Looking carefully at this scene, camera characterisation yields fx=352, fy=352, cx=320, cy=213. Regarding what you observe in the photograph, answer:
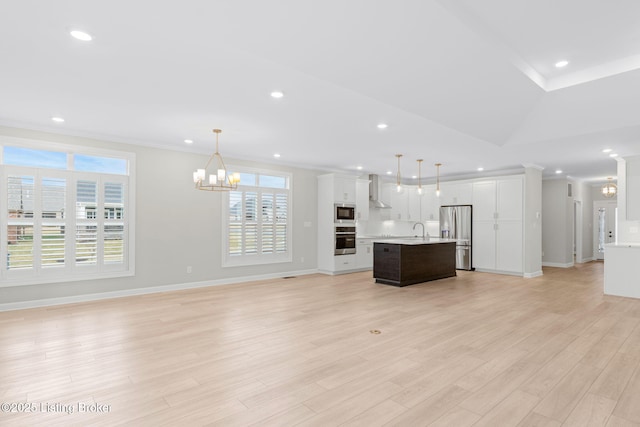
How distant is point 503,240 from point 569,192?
3.43 m

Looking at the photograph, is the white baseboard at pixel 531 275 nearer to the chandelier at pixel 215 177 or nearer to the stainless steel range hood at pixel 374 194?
the stainless steel range hood at pixel 374 194

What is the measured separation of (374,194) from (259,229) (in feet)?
11.4

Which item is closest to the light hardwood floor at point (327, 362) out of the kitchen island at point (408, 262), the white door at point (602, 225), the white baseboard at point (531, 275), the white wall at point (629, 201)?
the kitchen island at point (408, 262)

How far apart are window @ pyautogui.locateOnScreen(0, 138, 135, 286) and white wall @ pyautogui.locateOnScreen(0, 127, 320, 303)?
6.0 inches

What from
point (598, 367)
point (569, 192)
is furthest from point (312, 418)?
point (569, 192)

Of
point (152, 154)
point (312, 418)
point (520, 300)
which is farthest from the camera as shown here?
point (152, 154)

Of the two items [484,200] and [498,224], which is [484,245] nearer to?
[498,224]

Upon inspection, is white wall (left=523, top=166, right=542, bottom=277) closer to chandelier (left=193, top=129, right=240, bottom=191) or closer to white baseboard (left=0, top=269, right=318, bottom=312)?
white baseboard (left=0, top=269, right=318, bottom=312)

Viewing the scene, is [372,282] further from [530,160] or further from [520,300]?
[530,160]

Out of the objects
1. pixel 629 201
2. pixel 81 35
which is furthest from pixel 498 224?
pixel 81 35

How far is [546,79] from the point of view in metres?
4.04

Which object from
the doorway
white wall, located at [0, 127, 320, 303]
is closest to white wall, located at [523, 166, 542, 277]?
the doorway

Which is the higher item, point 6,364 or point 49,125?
point 49,125

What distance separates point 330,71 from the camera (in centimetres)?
320
